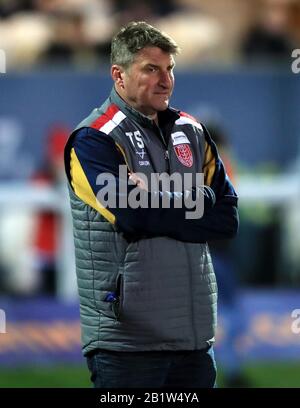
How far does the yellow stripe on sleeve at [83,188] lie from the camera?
479 cm

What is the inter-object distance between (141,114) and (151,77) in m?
0.17

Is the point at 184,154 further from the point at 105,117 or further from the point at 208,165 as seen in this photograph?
the point at 105,117

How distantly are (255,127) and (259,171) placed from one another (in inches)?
16.4

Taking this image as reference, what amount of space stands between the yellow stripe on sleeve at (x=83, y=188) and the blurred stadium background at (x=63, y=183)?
4.66 m

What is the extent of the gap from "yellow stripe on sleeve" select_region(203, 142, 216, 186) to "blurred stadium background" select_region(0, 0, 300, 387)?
442cm

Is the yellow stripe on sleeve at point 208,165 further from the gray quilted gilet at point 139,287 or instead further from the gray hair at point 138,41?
the gray hair at point 138,41

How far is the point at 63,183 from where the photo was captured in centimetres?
1056

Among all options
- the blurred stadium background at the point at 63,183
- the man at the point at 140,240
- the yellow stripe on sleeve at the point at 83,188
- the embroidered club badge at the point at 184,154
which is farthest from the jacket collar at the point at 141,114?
the blurred stadium background at the point at 63,183

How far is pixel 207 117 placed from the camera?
34.8ft

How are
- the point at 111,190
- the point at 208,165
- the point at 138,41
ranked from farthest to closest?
the point at 208,165 → the point at 138,41 → the point at 111,190

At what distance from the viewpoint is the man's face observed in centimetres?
488

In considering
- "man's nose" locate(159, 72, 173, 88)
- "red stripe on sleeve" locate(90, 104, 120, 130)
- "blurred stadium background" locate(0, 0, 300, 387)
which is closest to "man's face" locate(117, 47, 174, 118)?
"man's nose" locate(159, 72, 173, 88)

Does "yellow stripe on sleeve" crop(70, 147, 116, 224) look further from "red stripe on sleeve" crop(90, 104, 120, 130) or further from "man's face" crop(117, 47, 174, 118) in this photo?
"man's face" crop(117, 47, 174, 118)

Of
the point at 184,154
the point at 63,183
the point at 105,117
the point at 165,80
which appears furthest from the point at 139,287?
the point at 63,183
